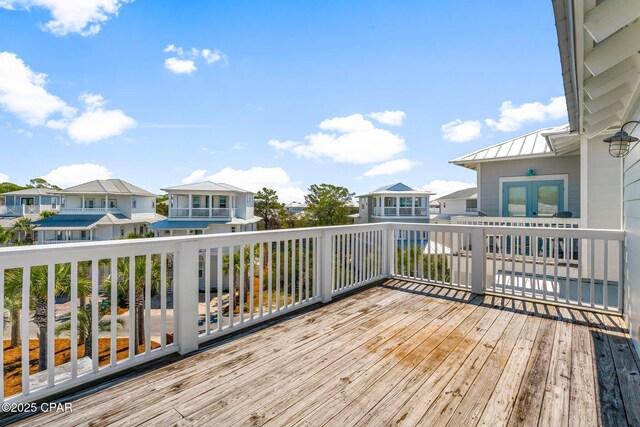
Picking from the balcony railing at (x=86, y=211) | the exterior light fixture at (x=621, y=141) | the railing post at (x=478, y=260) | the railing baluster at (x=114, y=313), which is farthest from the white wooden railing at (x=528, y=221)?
the balcony railing at (x=86, y=211)

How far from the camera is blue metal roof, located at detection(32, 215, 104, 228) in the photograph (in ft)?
65.0

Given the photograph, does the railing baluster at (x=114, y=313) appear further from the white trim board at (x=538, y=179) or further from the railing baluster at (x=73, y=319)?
the white trim board at (x=538, y=179)

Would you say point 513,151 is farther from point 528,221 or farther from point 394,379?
point 394,379

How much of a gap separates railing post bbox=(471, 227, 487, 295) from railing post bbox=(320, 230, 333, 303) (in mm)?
1960

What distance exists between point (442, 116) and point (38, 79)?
20817mm

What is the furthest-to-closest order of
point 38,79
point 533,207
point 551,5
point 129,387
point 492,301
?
1. point 38,79
2. point 533,207
3. point 492,301
4. point 129,387
5. point 551,5

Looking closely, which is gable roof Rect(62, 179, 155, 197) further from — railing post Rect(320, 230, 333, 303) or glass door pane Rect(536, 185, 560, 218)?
glass door pane Rect(536, 185, 560, 218)

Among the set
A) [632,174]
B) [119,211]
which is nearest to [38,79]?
[119,211]

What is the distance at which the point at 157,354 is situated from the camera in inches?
86.7

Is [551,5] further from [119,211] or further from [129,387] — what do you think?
[119,211]

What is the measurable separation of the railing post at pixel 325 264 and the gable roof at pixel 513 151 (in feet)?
22.2

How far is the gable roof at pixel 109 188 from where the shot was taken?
2102cm

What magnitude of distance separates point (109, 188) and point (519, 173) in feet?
84.0

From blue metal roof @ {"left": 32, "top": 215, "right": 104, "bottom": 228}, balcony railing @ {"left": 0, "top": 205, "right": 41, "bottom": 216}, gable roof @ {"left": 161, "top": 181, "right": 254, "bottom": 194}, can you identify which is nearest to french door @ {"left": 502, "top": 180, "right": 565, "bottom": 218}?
gable roof @ {"left": 161, "top": 181, "right": 254, "bottom": 194}
